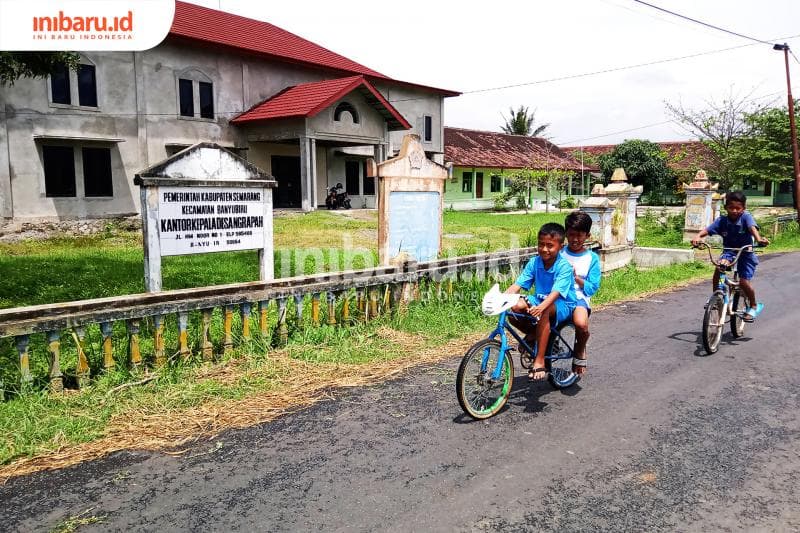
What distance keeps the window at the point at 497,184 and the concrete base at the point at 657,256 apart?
26615mm

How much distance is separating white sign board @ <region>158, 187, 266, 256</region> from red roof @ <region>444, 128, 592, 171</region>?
29524 mm

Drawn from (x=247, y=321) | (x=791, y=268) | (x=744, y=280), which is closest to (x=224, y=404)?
(x=247, y=321)

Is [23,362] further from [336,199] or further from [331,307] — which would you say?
[336,199]

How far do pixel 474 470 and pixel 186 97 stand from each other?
2053 centimetres

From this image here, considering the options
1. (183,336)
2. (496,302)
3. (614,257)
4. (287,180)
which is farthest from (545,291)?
(287,180)

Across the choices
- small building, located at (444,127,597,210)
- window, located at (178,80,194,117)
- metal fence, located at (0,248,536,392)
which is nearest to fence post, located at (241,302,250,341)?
metal fence, located at (0,248,536,392)

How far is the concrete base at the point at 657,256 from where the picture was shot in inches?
530

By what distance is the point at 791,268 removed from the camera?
13.1m

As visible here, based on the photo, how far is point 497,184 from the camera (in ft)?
132

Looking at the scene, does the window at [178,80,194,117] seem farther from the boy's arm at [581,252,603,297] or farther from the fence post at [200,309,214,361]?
the boy's arm at [581,252,603,297]

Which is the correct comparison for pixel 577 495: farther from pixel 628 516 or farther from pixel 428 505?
pixel 428 505

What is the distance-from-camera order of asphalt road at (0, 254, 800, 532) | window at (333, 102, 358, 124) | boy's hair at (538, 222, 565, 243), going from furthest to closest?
window at (333, 102, 358, 124)
boy's hair at (538, 222, 565, 243)
asphalt road at (0, 254, 800, 532)

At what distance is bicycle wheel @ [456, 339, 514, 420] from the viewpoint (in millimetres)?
4207

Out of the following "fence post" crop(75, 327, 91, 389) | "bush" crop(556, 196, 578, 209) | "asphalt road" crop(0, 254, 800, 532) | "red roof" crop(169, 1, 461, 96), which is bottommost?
"asphalt road" crop(0, 254, 800, 532)
